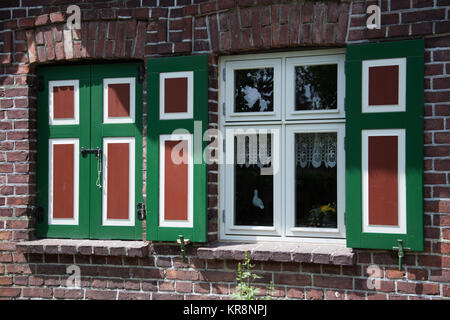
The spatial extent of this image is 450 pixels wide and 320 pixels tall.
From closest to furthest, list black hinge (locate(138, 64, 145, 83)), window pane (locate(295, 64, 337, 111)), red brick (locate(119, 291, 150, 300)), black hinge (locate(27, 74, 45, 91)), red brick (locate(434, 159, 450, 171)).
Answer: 1. red brick (locate(434, 159, 450, 171))
2. window pane (locate(295, 64, 337, 111))
3. red brick (locate(119, 291, 150, 300))
4. black hinge (locate(138, 64, 145, 83))
5. black hinge (locate(27, 74, 45, 91))

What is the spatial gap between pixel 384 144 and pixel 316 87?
0.72 metres

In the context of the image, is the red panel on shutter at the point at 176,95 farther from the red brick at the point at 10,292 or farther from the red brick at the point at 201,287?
the red brick at the point at 10,292

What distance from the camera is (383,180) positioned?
13.8ft

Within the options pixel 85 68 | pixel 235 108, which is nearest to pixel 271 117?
pixel 235 108

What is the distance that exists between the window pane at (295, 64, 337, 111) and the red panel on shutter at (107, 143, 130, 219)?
1.50m

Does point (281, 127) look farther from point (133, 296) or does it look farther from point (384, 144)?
point (133, 296)

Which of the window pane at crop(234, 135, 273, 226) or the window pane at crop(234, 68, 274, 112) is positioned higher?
the window pane at crop(234, 68, 274, 112)

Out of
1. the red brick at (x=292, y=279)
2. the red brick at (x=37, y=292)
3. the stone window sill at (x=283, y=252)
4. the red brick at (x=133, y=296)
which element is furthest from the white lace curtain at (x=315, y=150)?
the red brick at (x=37, y=292)

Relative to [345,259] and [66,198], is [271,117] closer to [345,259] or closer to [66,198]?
[345,259]

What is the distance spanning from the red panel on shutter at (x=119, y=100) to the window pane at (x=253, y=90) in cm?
93

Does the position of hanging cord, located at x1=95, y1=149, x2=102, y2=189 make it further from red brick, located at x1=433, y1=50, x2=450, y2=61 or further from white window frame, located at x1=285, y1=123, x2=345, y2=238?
red brick, located at x1=433, y1=50, x2=450, y2=61

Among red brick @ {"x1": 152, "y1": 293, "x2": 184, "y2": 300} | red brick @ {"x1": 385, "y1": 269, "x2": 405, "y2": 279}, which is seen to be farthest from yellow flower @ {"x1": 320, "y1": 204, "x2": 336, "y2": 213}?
red brick @ {"x1": 152, "y1": 293, "x2": 184, "y2": 300}

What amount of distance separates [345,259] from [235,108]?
1.49 m

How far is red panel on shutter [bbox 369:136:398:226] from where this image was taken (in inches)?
164
